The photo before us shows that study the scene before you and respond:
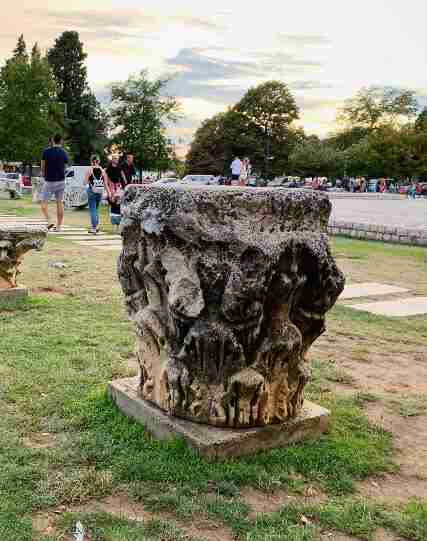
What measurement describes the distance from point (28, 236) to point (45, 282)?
49.8 inches

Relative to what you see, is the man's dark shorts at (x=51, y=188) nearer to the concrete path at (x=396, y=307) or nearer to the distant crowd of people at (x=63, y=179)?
the distant crowd of people at (x=63, y=179)

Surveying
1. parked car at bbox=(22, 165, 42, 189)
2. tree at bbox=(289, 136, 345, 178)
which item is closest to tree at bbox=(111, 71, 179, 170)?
parked car at bbox=(22, 165, 42, 189)

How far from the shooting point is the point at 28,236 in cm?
593

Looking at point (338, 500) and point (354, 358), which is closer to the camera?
point (338, 500)

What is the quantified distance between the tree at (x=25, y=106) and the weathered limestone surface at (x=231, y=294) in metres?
37.3

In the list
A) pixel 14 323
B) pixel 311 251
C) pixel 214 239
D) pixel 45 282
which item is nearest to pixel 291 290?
pixel 311 251

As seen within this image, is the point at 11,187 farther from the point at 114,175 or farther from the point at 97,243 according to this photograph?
the point at 97,243

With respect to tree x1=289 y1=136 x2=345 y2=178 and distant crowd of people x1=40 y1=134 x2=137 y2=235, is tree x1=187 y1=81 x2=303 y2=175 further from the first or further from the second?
distant crowd of people x1=40 y1=134 x2=137 y2=235

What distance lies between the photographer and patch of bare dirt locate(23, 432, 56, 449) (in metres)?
2.96

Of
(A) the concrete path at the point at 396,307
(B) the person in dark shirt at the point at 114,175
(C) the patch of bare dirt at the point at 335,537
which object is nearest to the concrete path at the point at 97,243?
(B) the person in dark shirt at the point at 114,175

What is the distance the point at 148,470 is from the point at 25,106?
38.9m

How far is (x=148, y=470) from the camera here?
2.75 meters

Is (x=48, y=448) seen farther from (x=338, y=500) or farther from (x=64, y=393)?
(x=338, y=500)

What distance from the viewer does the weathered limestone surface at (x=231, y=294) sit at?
2.85m
